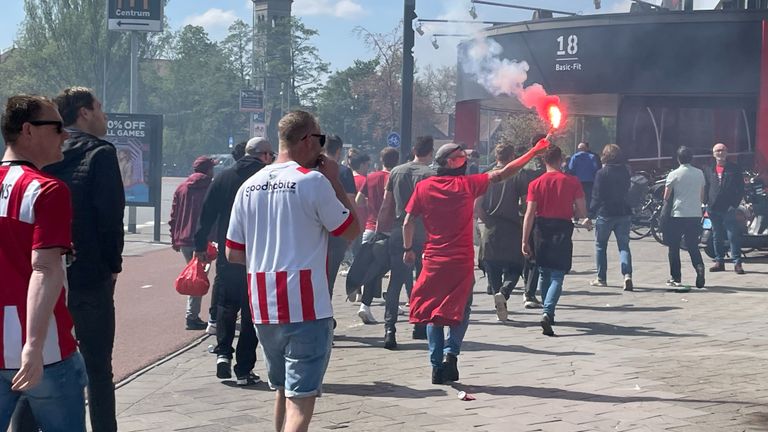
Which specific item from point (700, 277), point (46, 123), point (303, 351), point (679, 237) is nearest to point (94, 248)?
point (303, 351)

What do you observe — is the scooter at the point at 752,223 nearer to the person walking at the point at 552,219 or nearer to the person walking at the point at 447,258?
the person walking at the point at 552,219

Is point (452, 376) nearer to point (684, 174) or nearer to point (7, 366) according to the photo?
point (7, 366)

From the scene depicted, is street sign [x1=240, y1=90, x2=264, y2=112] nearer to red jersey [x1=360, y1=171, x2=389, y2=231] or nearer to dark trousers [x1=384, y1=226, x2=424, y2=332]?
red jersey [x1=360, y1=171, x2=389, y2=231]

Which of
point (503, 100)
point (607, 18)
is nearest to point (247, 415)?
point (607, 18)

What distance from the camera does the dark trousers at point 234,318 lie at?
8.02 m

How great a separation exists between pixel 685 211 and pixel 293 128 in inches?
387

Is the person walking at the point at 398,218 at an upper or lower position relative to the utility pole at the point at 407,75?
lower

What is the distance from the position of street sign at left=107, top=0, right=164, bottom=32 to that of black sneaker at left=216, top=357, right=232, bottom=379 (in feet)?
59.8

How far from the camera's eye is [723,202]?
16.4 metres

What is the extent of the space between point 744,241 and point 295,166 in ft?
45.4

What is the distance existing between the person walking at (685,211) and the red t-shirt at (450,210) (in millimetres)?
6764

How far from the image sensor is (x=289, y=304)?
17.1 feet

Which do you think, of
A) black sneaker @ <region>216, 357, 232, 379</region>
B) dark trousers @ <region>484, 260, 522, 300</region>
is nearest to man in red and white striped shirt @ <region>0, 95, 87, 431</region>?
black sneaker @ <region>216, 357, 232, 379</region>

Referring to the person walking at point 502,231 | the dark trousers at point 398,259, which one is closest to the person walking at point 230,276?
the dark trousers at point 398,259
